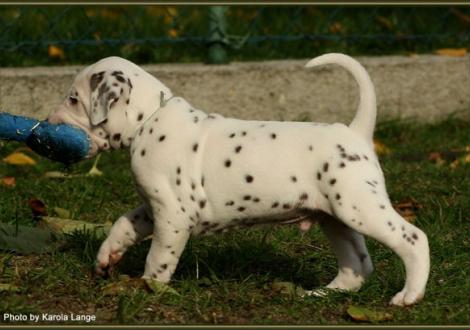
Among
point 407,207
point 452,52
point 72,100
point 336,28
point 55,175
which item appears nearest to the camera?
point 72,100

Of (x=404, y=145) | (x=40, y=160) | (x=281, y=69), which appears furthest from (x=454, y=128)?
(x=40, y=160)

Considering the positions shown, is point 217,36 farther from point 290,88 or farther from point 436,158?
point 436,158

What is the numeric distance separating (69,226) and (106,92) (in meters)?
1.30

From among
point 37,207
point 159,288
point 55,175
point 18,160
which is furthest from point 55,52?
point 159,288

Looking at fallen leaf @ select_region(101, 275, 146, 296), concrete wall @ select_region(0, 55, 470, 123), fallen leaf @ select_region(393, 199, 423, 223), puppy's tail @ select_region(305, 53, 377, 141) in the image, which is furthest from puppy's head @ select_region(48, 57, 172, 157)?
concrete wall @ select_region(0, 55, 470, 123)

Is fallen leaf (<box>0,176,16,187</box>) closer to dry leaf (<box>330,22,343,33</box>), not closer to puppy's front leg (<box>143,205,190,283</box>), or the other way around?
puppy's front leg (<box>143,205,190,283</box>)

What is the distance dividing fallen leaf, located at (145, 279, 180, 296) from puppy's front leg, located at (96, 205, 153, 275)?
11.0 inches

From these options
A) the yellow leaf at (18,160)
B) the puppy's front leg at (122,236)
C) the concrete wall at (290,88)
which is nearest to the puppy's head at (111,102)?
the puppy's front leg at (122,236)

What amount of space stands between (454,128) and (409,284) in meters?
4.24

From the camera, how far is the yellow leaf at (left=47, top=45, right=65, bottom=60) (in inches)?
337

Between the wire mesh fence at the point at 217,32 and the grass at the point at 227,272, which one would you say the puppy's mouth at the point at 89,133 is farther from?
the wire mesh fence at the point at 217,32

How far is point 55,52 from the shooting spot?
8555 millimetres

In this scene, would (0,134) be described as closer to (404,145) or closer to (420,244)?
(420,244)

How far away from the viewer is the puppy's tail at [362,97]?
16.3ft
